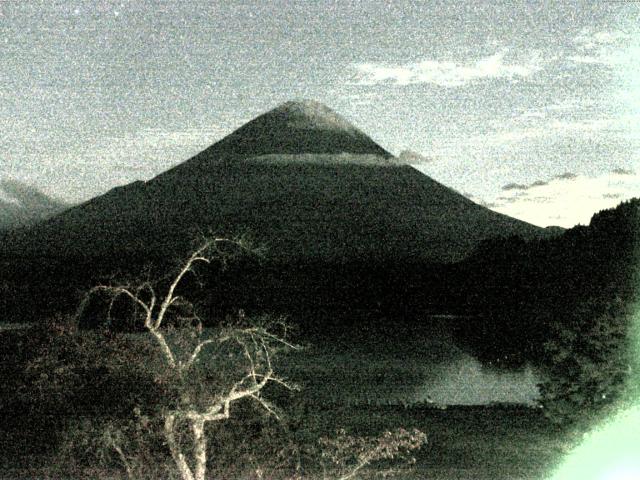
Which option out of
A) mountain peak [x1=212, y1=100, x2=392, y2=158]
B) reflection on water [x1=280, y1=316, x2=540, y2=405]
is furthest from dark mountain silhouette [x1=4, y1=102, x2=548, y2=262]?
reflection on water [x1=280, y1=316, x2=540, y2=405]

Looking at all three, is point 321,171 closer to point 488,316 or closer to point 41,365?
point 488,316

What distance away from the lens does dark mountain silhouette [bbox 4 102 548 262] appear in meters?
115

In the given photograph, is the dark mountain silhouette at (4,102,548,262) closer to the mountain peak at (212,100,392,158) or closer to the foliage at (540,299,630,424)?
the mountain peak at (212,100,392,158)

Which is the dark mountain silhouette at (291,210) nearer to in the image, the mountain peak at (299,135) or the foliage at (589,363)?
the mountain peak at (299,135)

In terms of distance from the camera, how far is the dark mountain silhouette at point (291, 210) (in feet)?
376

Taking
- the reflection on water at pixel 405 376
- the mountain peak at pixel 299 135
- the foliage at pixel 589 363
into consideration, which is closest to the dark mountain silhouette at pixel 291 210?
the mountain peak at pixel 299 135

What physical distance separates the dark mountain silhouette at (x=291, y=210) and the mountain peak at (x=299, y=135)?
44cm

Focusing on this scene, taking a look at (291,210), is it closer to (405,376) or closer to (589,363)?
(405,376)

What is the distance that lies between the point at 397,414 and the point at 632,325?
7.97 meters

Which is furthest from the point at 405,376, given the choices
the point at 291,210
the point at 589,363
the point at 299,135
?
the point at 299,135

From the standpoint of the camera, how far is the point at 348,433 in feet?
56.4

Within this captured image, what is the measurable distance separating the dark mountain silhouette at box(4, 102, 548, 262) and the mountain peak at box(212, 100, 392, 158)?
0.44m

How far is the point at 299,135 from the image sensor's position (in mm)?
164500

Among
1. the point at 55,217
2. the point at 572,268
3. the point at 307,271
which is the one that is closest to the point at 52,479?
the point at 572,268
